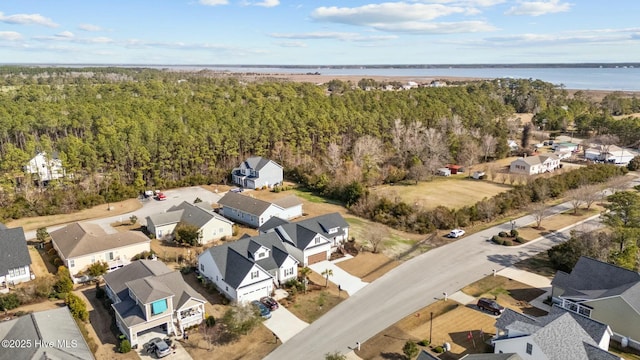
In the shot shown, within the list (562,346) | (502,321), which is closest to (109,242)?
(502,321)

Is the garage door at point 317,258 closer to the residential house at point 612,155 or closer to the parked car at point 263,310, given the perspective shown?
the parked car at point 263,310

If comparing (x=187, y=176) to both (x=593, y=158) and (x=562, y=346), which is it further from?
(x=593, y=158)

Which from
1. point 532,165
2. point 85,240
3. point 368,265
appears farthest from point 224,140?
point 532,165

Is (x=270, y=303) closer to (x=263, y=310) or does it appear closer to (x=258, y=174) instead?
(x=263, y=310)

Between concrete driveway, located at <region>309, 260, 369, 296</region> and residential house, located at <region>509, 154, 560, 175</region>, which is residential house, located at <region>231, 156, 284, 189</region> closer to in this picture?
concrete driveway, located at <region>309, 260, 369, 296</region>

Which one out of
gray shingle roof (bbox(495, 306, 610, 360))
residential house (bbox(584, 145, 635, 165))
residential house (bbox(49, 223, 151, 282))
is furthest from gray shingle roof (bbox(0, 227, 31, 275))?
residential house (bbox(584, 145, 635, 165))

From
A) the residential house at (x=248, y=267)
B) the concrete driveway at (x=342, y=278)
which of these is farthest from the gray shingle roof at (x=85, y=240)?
the concrete driveway at (x=342, y=278)
